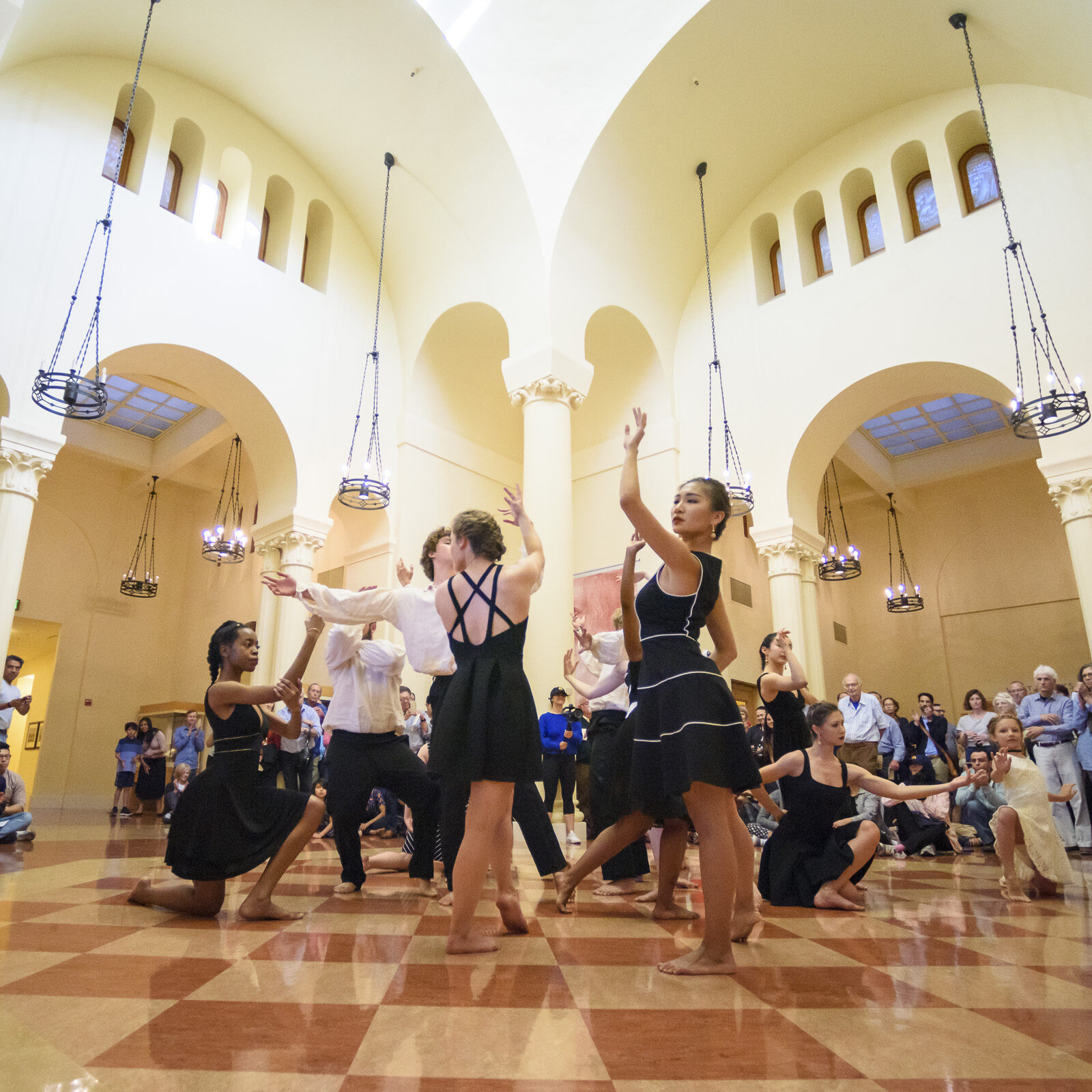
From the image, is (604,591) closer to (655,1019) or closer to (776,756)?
(776,756)

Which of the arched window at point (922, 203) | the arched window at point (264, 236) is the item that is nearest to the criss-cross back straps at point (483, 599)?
the arched window at point (922, 203)

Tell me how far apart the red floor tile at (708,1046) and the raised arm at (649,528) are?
127cm

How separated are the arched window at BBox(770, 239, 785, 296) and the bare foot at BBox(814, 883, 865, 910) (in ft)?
35.2

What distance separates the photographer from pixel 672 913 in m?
3.46

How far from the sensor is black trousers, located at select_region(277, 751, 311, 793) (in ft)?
28.2

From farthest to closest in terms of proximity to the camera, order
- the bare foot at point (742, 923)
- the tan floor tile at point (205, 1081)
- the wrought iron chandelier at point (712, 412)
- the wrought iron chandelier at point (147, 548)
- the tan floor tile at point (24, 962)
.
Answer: the wrought iron chandelier at point (147, 548) < the wrought iron chandelier at point (712, 412) < the bare foot at point (742, 923) < the tan floor tile at point (24, 962) < the tan floor tile at point (205, 1081)

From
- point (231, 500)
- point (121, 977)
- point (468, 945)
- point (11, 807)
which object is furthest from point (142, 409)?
point (468, 945)

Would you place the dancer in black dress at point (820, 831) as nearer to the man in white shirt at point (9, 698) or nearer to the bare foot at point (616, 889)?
the bare foot at point (616, 889)

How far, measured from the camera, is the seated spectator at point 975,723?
856cm

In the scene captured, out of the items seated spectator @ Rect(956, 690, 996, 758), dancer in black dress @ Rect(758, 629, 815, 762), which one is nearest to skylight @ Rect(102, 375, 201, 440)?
dancer in black dress @ Rect(758, 629, 815, 762)

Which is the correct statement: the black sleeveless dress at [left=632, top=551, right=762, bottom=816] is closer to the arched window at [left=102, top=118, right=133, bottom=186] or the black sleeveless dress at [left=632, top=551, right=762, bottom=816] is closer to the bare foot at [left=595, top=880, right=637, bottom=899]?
the bare foot at [left=595, top=880, right=637, bottom=899]

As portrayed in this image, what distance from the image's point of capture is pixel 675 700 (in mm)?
2600

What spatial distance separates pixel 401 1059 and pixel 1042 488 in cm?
1832

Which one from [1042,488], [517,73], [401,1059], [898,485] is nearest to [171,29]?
[517,73]
